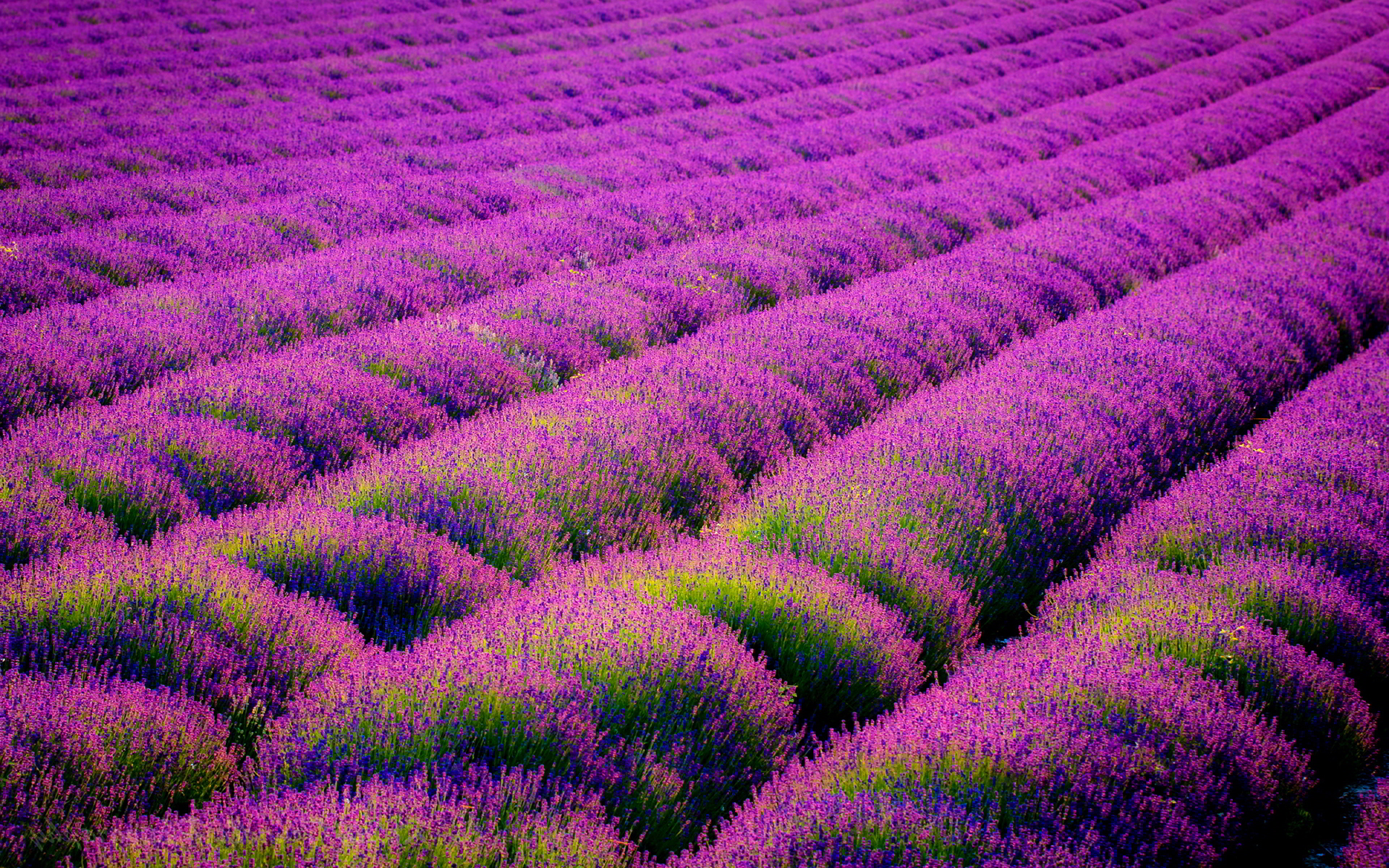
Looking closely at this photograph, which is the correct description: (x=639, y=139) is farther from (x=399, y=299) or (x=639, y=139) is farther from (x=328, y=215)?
(x=399, y=299)

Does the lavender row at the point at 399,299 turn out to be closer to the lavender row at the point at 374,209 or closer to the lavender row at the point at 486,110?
the lavender row at the point at 374,209

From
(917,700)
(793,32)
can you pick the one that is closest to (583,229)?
(917,700)

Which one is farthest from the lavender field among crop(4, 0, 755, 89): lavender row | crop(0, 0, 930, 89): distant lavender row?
crop(4, 0, 755, 89): lavender row

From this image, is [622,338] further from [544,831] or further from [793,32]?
[793,32]

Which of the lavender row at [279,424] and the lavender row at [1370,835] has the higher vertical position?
the lavender row at [279,424]

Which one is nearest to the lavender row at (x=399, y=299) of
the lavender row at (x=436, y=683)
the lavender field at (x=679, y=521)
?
the lavender field at (x=679, y=521)

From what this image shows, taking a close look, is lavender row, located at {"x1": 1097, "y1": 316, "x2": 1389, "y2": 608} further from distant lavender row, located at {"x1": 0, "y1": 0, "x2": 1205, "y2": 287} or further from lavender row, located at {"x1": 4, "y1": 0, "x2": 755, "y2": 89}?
A: lavender row, located at {"x1": 4, "y1": 0, "x2": 755, "y2": 89}

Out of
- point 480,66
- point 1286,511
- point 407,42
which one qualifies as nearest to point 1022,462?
point 1286,511
